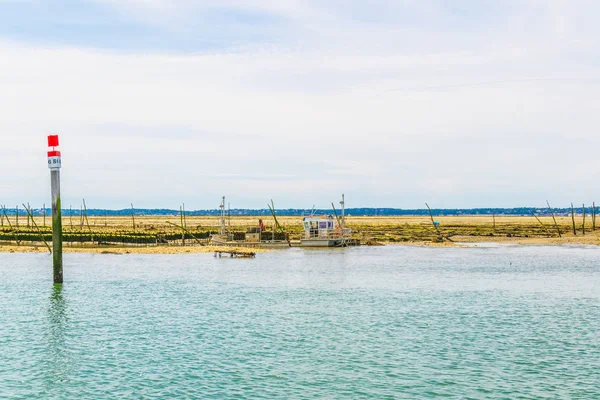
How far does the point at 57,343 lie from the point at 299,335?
10073mm

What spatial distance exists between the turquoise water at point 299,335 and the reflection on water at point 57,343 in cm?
7

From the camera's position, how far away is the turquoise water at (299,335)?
21.7 metres

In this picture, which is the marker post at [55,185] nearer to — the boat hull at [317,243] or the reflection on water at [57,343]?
the reflection on water at [57,343]

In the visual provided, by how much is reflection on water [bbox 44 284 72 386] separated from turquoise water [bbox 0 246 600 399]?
0.07 m

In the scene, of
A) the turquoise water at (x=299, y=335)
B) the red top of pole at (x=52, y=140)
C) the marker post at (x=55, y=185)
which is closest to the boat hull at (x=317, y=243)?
the turquoise water at (x=299, y=335)

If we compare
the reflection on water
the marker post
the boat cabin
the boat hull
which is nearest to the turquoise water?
the reflection on water

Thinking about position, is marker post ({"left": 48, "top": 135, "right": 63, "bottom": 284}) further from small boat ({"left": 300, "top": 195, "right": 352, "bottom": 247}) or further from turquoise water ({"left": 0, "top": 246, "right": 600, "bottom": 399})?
small boat ({"left": 300, "top": 195, "right": 352, "bottom": 247})

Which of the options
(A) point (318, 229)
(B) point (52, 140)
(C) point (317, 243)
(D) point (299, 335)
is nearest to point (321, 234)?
(A) point (318, 229)

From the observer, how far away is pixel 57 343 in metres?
28.1

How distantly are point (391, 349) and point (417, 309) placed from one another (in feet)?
36.5

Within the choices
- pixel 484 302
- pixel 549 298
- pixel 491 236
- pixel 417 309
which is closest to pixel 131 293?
pixel 417 309

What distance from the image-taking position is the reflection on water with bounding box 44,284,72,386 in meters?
23.2

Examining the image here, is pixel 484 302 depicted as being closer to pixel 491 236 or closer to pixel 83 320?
pixel 83 320

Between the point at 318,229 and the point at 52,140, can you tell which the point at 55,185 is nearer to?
the point at 52,140
